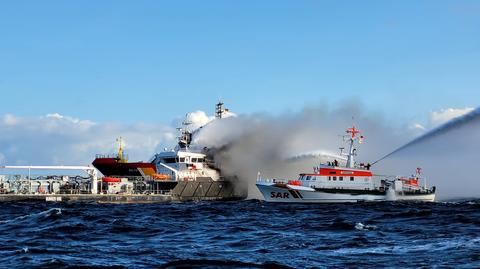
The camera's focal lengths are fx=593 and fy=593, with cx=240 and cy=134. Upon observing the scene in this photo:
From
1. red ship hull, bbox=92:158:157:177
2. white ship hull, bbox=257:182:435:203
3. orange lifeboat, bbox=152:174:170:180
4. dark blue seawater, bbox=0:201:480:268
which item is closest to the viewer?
dark blue seawater, bbox=0:201:480:268

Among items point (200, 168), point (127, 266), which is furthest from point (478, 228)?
point (200, 168)

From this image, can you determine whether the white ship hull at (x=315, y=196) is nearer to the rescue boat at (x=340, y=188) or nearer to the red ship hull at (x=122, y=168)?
the rescue boat at (x=340, y=188)

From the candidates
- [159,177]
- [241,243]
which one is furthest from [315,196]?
[241,243]

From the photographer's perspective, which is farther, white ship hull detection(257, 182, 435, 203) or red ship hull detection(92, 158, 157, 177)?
red ship hull detection(92, 158, 157, 177)

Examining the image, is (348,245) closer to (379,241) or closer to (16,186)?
(379,241)

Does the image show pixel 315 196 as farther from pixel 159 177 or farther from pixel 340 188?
pixel 159 177

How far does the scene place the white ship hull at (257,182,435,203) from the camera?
8162cm

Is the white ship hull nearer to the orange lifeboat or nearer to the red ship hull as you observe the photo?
the orange lifeboat

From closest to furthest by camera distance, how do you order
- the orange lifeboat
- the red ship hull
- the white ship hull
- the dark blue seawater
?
the dark blue seawater, the white ship hull, the orange lifeboat, the red ship hull

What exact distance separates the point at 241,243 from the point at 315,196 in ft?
161

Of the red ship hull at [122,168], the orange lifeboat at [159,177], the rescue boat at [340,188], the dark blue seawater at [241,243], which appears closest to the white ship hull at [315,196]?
the rescue boat at [340,188]

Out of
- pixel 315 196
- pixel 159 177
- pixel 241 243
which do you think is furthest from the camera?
pixel 159 177

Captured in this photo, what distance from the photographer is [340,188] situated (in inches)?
3241

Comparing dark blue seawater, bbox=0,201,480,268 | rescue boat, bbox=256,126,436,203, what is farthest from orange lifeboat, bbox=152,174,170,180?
dark blue seawater, bbox=0,201,480,268
